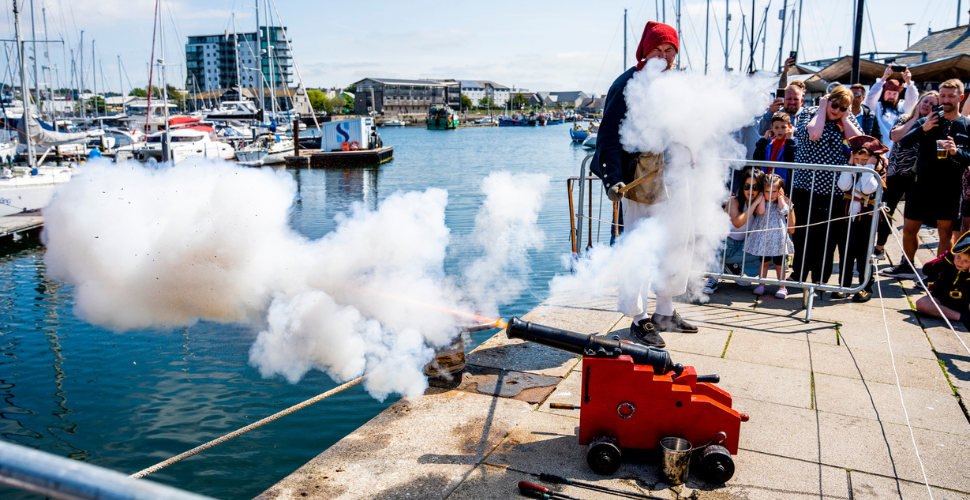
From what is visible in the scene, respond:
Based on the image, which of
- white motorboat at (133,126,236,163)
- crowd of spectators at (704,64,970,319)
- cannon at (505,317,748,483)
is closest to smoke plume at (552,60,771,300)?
crowd of spectators at (704,64,970,319)

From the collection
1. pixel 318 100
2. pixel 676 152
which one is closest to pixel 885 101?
pixel 676 152

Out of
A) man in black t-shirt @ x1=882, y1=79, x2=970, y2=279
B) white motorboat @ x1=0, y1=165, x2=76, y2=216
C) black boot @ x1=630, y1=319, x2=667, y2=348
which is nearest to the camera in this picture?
black boot @ x1=630, y1=319, x2=667, y2=348

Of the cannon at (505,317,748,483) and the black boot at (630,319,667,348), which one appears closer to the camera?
the cannon at (505,317,748,483)

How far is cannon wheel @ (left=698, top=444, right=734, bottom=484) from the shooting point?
3.05m

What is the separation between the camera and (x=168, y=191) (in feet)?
18.3

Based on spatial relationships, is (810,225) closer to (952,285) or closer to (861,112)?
(952,285)

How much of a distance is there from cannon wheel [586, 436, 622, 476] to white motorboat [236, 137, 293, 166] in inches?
1336

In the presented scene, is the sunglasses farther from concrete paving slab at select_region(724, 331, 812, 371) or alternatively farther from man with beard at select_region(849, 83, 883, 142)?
man with beard at select_region(849, 83, 883, 142)

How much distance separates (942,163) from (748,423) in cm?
467

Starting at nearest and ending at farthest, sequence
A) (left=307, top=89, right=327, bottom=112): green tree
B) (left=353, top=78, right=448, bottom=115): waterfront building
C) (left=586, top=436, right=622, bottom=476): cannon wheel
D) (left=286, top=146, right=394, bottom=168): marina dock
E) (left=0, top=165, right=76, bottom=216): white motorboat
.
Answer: (left=586, top=436, right=622, bottom=476): cannon wheel
(left=0, top=165, right=76, bottom=216): white motorboat
(left=286, top=146, right=394, bottom=168): marina dock
(left=353, top=78, right=448, bottom=115): waterfront building
(left=307, top=89, right=327, bottom=112): green tree

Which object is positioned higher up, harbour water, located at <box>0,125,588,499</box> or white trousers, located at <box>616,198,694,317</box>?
white trousers, located at <box>616,198,694,317</box>

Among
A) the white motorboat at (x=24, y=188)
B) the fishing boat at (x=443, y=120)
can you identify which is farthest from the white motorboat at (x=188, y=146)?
the fishing boat at (x=443, y=120)

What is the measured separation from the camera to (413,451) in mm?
3533

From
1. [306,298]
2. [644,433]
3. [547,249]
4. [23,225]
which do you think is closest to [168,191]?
[306,298]
